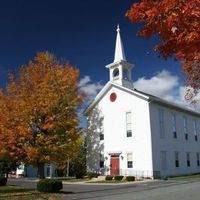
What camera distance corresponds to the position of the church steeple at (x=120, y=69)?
43562 mm

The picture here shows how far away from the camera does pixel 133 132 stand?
40.7m

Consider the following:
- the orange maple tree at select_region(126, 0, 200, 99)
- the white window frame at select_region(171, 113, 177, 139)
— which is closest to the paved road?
the orange maple tree at select_region(126, 0, 200, 99)

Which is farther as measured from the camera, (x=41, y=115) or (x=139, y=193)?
(x=41, y=115)

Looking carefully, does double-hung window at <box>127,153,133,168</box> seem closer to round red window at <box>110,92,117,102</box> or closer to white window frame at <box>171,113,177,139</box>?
white window frame at <box>171,113,177,139</box>

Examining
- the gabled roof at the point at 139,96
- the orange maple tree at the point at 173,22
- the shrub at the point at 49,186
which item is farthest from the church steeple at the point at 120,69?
the orange maple tree at the point at 173,22

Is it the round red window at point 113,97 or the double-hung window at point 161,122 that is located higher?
the round red window at point 113,97

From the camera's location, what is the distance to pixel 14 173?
65.6m

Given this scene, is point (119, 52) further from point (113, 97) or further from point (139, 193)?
point (139, 193)

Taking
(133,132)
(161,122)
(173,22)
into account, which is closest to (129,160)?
(133,132)

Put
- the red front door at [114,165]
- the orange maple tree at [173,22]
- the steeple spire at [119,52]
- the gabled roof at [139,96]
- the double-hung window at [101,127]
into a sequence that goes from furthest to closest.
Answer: the double-hung window at [101,127]
the steeple spire at [119,52]
the red front door at [114,165]
the gabled roof at [139,96]
the orange maple tree at [173,22]

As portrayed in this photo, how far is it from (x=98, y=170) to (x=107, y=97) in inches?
369

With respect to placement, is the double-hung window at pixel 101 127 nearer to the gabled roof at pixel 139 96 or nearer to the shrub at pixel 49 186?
the gabled roof at pixel 139 96

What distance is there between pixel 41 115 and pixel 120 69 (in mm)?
16039

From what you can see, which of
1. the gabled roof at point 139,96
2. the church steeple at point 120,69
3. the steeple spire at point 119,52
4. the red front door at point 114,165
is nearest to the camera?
the gabled roof at point 139,96
